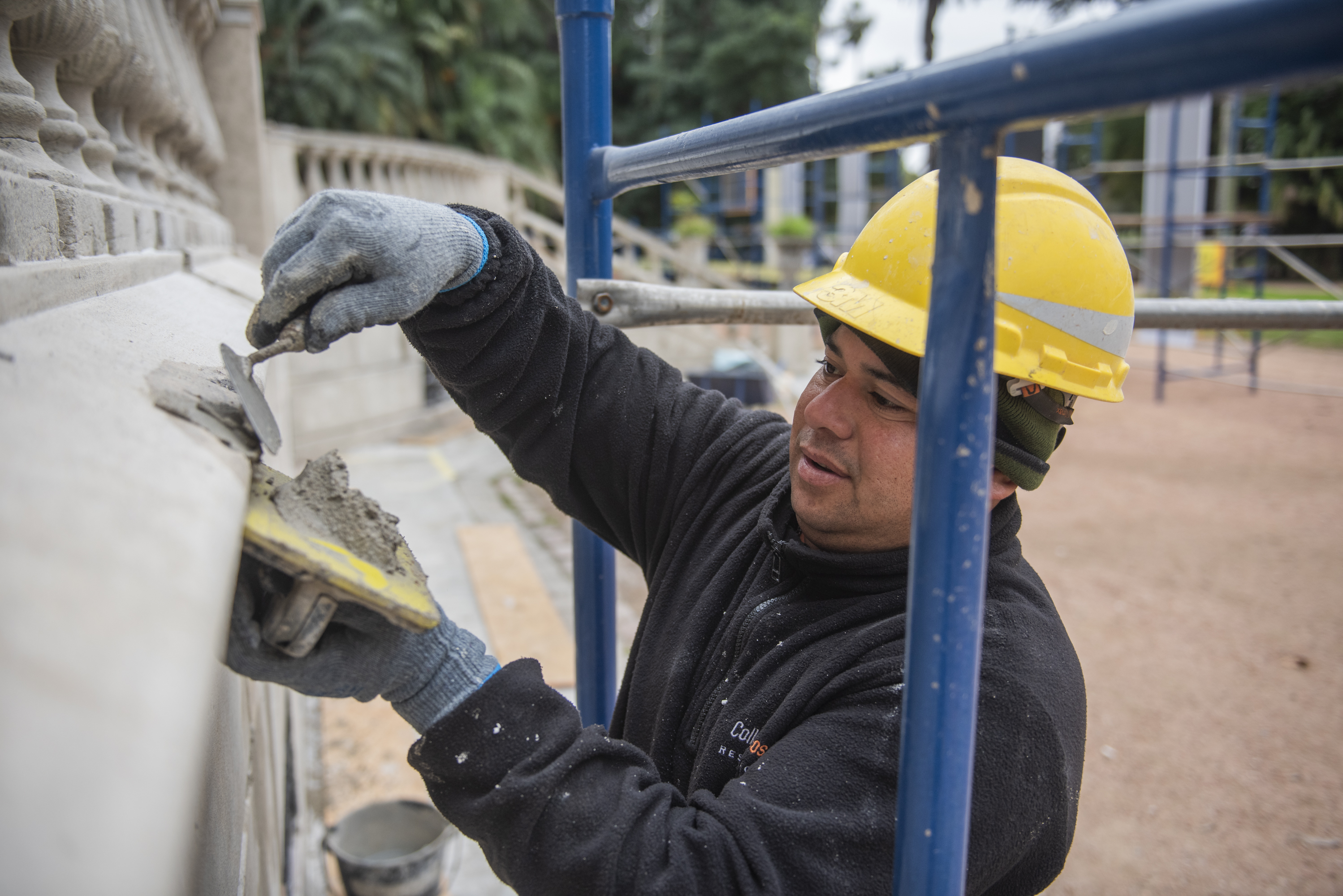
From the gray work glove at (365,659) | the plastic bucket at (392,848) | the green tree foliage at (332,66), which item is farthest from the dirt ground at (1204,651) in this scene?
the green tree foliage at (332,66)

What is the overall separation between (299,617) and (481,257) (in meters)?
0.72

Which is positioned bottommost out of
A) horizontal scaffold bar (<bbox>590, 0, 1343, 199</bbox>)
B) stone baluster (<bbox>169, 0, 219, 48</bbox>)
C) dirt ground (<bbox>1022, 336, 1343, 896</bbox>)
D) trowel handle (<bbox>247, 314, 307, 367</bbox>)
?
dirt ground (<bbox>1022, 336, 1343, 896</bbox>)

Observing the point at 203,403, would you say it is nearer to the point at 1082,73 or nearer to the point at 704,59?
the point at 1082,73

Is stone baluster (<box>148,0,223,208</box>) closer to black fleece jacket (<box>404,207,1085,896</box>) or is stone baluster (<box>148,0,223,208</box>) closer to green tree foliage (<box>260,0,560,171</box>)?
black fleece jacket (<box>404,207,1085,896</box>)

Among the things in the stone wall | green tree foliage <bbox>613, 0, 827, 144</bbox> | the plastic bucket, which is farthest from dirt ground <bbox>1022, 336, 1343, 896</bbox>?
green tree foliage <bbox>613, 0, 827, 144</bbox>

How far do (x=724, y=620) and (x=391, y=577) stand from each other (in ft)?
2.61

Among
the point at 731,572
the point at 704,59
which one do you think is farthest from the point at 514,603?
the point at 704,59

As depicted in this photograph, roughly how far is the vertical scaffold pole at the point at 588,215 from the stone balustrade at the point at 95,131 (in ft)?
2.44

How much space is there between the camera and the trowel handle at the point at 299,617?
0.80 meters

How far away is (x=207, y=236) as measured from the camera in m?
2.52

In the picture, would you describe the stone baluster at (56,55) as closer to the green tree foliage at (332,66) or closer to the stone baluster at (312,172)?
the stone baluster at (312,172)

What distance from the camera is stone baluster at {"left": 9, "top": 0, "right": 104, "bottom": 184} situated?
1179 millimetres

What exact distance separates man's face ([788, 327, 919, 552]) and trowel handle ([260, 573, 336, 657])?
824 millimetres

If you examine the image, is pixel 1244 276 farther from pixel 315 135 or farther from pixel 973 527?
pixel 973 527
